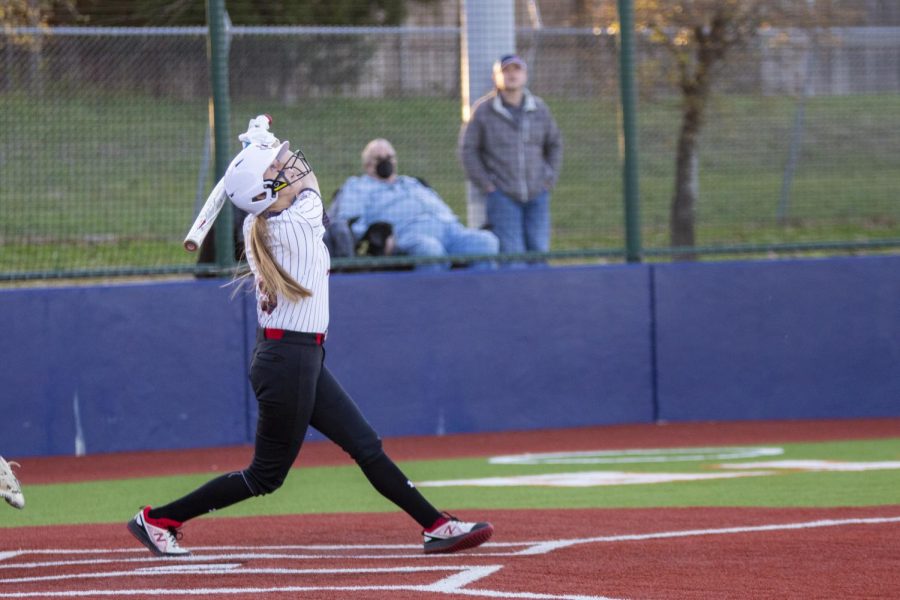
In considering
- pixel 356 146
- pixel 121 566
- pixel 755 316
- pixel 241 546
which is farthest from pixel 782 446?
pixel 121 566

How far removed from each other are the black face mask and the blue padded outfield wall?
2.68ft

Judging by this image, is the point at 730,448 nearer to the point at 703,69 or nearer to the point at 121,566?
the point at 703,69

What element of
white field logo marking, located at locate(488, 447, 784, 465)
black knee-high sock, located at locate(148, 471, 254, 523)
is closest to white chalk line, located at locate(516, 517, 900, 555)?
black knee-high sock, located at locate(148, 471, 254, 523)

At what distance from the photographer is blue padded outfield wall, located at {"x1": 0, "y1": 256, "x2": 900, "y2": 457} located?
10523 mm

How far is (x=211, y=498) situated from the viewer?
6.36 metres

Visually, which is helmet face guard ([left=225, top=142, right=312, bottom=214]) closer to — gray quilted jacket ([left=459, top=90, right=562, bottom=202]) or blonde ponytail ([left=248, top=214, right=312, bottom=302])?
blonde ponytail ([left=248, top=214, right=312, bottom=302])

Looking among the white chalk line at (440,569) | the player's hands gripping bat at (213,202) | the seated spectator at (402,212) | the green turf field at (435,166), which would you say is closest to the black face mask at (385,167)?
the seated spectator at (402,212)

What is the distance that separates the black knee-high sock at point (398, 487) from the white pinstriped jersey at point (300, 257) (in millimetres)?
665

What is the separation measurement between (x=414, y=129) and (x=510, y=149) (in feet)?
2.65

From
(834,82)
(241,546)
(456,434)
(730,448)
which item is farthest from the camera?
(834,82)

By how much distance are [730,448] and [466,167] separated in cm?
306

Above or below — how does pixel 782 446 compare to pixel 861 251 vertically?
below

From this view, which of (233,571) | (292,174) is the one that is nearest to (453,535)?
(233,571)

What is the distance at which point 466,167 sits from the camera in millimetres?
11328
